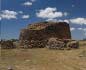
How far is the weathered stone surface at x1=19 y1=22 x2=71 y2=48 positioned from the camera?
43031 mm

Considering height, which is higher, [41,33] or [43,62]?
[41,33]

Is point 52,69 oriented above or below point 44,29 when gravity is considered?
below

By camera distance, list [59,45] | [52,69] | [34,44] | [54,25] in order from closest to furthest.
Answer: [52,69]
[59,45]
[34,44]
[54,25]

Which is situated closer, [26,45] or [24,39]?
[26,45]

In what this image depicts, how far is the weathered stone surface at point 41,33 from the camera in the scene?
43031 mm

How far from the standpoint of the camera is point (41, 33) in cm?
4656

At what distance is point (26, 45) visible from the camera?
139 ft

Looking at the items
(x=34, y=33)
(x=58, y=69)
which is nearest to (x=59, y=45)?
(x=34, y=33)

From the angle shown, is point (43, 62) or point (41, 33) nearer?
point (43, 62)

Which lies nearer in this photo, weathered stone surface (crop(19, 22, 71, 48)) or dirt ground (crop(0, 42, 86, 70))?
dirt ground (crop(0, 42, 86, 70))

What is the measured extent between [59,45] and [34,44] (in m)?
6.08

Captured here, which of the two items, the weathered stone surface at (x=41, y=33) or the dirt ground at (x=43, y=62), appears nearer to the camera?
the dirt ground at (x=43, y=62)

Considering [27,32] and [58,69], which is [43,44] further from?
[58,69]

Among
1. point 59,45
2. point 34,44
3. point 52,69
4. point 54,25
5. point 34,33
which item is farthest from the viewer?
point 54,25
